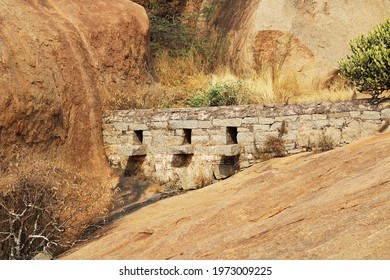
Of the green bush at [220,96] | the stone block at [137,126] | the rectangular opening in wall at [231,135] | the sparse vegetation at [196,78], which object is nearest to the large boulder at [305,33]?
the sparse vegetation at [196,78]

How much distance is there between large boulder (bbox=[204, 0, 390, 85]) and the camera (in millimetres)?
14430

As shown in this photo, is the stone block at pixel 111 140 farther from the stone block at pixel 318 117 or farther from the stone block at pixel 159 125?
the stone block at pixel 318 117

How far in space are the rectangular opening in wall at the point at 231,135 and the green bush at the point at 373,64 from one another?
7.46 ft

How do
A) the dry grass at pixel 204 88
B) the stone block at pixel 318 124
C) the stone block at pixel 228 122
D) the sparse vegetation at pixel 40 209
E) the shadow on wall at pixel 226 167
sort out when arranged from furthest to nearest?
the dry grass at pixel 204 88 → the shadow on wall at pixel 226 167 → the stone block at pixel 228 122 → the stone block at pixel 318 124 → the sparse vegetation at pixel 40 209

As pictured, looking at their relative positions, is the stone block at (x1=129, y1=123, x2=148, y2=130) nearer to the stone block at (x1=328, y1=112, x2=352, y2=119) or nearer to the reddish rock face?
the reddish rock face

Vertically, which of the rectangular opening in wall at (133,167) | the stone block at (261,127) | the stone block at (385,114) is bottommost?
the rectangular opening in wall at (133,167)

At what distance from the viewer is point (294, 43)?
14.6m

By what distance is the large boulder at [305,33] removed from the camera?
1443 cm

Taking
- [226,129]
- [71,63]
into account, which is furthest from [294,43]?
[71,63]

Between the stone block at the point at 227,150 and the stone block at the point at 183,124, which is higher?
the stone block at the point at 183,124

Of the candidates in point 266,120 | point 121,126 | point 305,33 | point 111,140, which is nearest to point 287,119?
point 266,120

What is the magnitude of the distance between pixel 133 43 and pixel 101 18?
0.92m

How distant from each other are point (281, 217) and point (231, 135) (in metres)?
3.64

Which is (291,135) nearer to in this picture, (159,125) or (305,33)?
(159,125)
